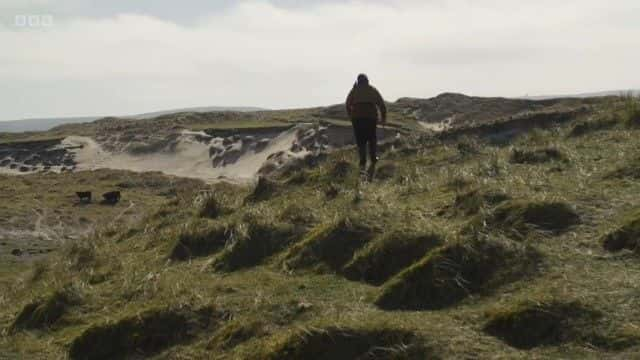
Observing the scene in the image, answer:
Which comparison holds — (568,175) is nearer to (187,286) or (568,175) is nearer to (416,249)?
(416,249)

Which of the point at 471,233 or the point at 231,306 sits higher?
the point at 471,233

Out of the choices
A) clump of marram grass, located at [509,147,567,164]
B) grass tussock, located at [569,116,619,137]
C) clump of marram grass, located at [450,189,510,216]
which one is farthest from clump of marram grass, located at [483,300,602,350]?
grass tussock, located at [569,116,619,137]

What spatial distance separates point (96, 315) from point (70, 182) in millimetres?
31196

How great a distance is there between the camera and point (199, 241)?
39.6ft

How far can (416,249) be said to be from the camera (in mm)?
9008

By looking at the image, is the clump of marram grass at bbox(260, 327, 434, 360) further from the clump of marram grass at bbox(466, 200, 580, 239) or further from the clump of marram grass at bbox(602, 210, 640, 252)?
the clump of marram grass at bbox(602, 210, 640, 252)

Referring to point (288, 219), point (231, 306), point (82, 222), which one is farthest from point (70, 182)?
point (231, 306)

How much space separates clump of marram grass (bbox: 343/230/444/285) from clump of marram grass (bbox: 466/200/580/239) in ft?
1.69

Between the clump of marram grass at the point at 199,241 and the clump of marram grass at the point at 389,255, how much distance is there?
122 inches

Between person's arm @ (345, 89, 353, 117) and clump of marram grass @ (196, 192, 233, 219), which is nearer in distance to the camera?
clump of marram grass @ (196, 192, 233, 219)

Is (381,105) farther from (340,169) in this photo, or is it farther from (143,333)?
(143,333)

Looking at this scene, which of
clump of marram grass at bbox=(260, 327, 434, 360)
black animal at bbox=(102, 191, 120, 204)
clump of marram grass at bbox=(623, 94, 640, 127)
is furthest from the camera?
black animal at bbox=(102, 191, 120, 204)

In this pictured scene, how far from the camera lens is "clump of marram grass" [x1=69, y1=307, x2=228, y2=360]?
821 centimetres

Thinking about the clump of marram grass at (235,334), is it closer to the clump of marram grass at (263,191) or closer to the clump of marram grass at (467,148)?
the clump of marram grass at (263,191)
